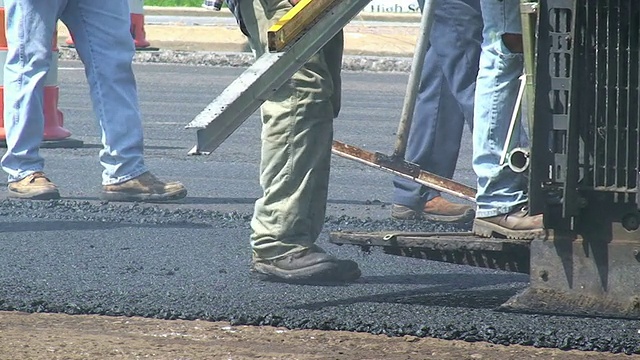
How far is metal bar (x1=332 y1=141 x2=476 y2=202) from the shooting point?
18.8 ft

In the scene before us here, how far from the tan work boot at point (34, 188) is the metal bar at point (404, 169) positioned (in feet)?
4.82

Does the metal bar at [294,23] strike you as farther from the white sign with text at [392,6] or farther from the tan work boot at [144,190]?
the white sign with text at [392,6]

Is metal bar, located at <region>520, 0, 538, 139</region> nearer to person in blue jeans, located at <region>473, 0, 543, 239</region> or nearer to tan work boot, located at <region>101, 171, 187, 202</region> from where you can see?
person in blue jeans, located at <region>473, 0, 543, 239</region>

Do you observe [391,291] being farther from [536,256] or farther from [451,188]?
[451,188]

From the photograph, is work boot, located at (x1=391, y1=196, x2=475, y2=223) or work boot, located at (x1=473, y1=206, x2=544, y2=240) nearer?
work boot, located at (x1=473, y1=206, x2=544, y2=240)

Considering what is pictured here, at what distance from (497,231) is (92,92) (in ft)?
9.07

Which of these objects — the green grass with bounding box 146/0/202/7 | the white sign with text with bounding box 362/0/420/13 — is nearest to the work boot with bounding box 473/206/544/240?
the white sign with text with bounding box 362/0/420/13

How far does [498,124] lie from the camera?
4.73 m

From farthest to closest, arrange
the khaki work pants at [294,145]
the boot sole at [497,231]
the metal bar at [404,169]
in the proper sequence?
the metal bar at [404,169] → the khaki work pants at [294,145] → the boot sole at [497,231]

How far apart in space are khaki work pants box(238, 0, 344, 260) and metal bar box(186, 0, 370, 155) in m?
0.57

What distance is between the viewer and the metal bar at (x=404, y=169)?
18.8 ft

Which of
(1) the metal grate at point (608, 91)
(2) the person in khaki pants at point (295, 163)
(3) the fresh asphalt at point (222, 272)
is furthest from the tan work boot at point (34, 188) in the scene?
(1) the metal grate at point (608, 91)

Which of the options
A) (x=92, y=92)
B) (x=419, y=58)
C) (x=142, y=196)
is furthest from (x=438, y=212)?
(x=92, y=92)

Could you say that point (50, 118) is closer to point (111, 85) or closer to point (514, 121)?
point (111, 85)
